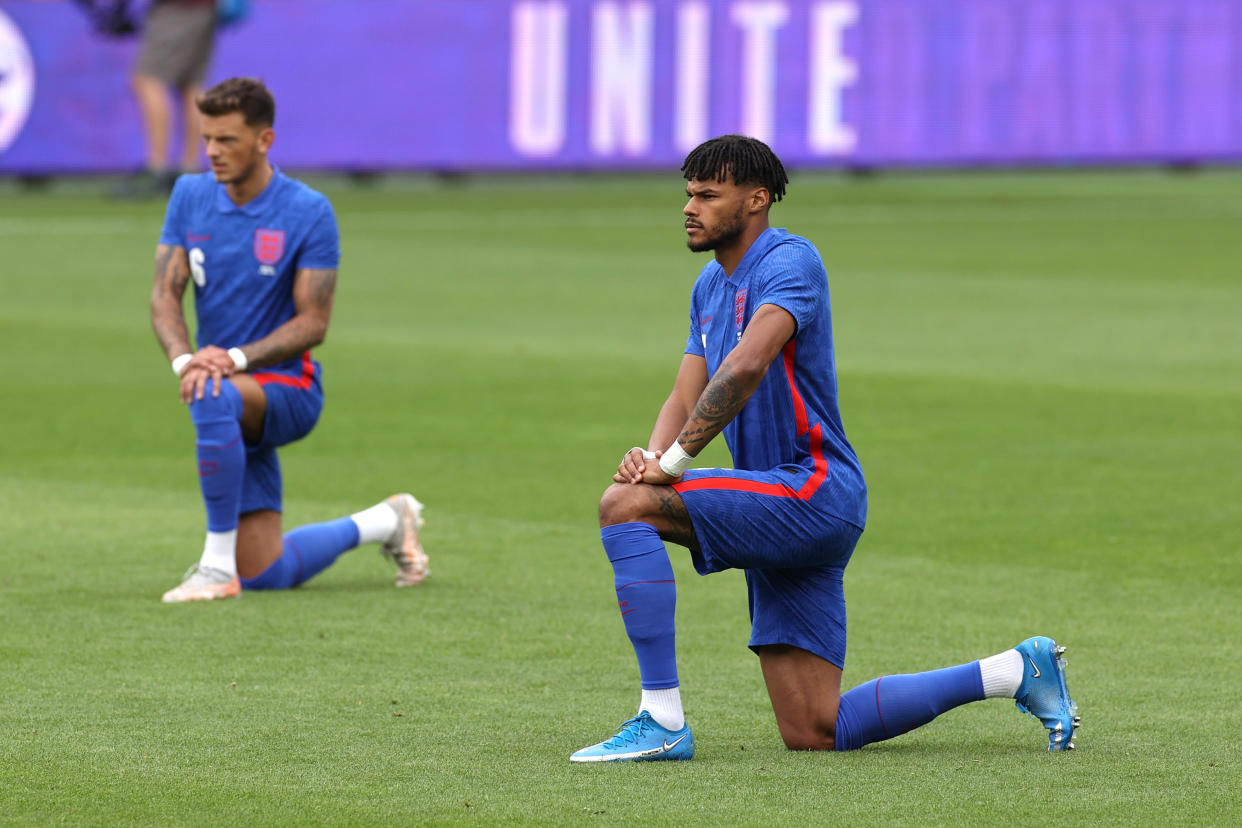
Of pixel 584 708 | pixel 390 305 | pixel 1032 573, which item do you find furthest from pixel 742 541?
pixel 390 305

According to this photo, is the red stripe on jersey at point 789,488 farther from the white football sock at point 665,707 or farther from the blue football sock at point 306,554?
the blue football sock at point 306,554

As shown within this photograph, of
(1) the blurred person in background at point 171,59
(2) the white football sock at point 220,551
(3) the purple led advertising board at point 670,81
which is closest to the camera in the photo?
(2) the white football sock at point 220,551

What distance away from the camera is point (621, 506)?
224 inches

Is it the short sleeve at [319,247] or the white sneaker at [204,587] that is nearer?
the white sneaker at [204,587]

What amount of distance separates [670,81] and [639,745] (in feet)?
77.2

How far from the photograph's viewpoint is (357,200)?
27.3 m

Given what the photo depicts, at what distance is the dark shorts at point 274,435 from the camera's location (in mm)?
8336

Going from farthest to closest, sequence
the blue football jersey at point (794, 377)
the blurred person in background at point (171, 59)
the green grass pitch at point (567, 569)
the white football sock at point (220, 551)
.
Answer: the blurred person in background at point (171, 59), the white football sock at point (220, 551), the blue football jersey at point (794, 377), the green grass pitch at point (567, 569)

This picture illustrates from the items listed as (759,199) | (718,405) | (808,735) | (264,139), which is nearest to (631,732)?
(808,735)

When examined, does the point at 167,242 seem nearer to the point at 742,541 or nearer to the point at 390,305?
the point at 742,541

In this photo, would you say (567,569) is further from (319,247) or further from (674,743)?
(674,743)

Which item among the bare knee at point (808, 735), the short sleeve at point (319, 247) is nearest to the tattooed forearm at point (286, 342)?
the short sleeve at point (319, 247)

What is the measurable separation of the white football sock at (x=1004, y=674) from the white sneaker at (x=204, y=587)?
10.6 feet

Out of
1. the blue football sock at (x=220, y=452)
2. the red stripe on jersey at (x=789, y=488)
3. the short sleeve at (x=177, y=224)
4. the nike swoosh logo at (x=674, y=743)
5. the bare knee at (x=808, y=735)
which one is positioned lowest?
the bare knee at (x=808, y=735)
